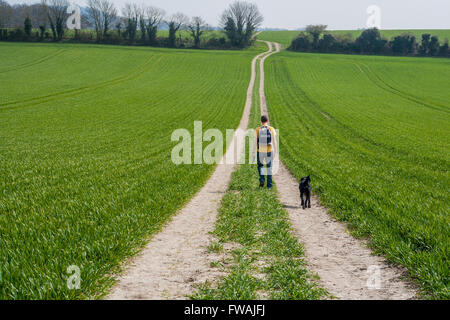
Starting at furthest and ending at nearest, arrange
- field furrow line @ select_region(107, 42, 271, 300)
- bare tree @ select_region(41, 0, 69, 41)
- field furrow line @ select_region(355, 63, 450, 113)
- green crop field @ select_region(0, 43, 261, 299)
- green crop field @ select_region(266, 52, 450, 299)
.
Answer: bare tree @ select_region(41, 0, 69, 41)
field furrow line @ select_region(355, 63, 450, 113)
green crop field @ select_region(266, 52, 450, 299)
green crop field @ select_region(0, 43, 261, 299)
field furrow line @ select_region(107, 42, 271, 300)

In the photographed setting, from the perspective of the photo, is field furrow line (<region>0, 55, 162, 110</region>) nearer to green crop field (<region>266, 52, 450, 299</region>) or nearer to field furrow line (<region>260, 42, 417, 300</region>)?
A: green crop field (<region>266, 52, 450, 299</region>)

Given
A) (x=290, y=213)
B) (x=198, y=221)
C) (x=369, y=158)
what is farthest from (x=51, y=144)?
(x=369, y=158)

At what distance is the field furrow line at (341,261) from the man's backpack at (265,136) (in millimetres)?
2772

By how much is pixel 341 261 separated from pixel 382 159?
40.8 feet

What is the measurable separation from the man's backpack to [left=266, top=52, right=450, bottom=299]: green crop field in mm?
2698

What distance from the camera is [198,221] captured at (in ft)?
29.2

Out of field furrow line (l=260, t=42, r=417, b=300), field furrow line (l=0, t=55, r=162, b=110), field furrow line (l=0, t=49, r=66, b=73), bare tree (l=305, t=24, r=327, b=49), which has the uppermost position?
bare tree (l=305, t=24, r=327, b=49)

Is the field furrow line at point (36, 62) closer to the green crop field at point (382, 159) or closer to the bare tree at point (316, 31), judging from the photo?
the green crop field at point (382, 159)

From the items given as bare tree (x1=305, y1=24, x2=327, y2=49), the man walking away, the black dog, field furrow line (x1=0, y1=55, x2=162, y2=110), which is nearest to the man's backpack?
the man walking away

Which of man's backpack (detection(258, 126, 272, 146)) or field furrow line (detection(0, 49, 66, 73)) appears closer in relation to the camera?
man's backpack (detection(258, 126, 272, 146))

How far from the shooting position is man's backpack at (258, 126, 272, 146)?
462 inches

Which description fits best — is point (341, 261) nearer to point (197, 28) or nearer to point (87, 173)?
point (87, 173)

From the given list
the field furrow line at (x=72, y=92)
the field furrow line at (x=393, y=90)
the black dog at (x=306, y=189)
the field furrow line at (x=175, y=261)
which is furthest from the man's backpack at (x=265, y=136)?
the field furrow line at (x=393, y=90)
